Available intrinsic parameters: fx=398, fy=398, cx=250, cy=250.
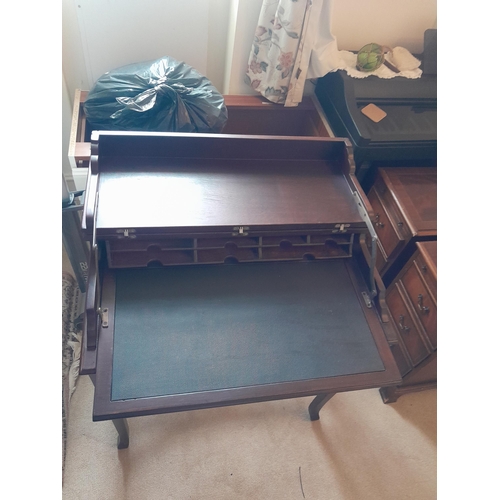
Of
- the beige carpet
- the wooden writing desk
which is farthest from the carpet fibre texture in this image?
the wooden writing desk

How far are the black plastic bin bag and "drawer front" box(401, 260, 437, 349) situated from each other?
85 centimetres

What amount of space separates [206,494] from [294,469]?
31 cm

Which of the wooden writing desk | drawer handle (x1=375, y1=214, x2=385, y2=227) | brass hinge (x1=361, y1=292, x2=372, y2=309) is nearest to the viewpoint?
the wooden writing desk

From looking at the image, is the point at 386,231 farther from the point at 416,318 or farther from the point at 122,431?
the point at 122,431

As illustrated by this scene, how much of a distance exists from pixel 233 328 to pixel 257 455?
683 mm

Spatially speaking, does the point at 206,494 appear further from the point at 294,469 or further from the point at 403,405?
the point at 403,405

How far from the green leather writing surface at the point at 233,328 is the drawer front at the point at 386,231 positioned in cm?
44

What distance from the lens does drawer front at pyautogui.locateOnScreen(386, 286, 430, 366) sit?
139cm

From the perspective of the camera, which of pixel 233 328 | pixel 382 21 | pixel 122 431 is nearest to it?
pixel 233 328

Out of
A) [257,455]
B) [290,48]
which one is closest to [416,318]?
[257,455]

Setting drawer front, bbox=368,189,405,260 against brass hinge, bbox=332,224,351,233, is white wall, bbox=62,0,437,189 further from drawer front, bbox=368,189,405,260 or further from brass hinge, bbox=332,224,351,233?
brass hinge, bbox=332,224,351,233

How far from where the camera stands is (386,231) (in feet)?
5.02
